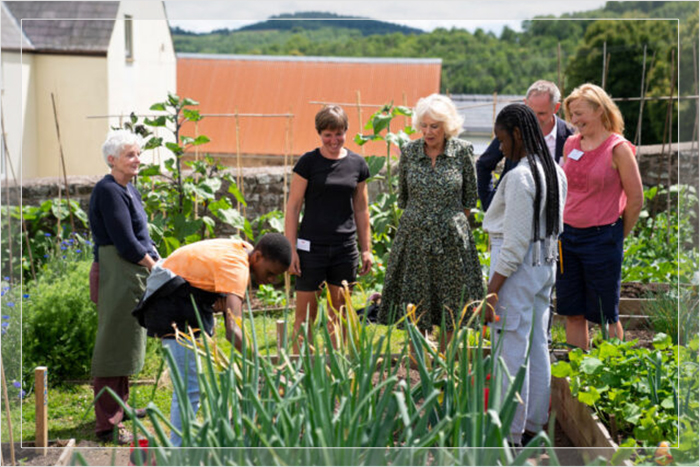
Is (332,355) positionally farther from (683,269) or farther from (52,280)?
(52,280)

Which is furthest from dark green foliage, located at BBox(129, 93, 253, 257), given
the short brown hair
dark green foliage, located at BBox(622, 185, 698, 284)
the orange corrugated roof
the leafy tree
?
Result: the orange corrugated roof

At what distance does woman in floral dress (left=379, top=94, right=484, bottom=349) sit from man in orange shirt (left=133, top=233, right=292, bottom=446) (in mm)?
1097

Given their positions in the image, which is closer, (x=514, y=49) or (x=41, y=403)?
(x=41, y=403)

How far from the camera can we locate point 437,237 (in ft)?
12.9

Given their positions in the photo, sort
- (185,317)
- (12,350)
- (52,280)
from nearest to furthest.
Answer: (12,350) → (185,317) → (52,280)

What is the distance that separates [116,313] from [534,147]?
198 centimetres

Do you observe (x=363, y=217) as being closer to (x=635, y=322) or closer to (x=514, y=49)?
(x=635, y=322)

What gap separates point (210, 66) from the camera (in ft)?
94.0

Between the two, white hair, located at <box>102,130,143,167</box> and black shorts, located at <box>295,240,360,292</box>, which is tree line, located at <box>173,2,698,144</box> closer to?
black shorts, located at <box>295,240,360,292</box>

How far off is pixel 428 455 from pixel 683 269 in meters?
1.33

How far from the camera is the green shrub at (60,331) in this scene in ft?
14.5

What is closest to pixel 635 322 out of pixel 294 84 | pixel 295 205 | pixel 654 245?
pixel 654 245

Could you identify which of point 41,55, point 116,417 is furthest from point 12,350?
point 41,55

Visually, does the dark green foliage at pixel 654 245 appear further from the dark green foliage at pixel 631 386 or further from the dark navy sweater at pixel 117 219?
the dark navy sweater at pixel 117 219
